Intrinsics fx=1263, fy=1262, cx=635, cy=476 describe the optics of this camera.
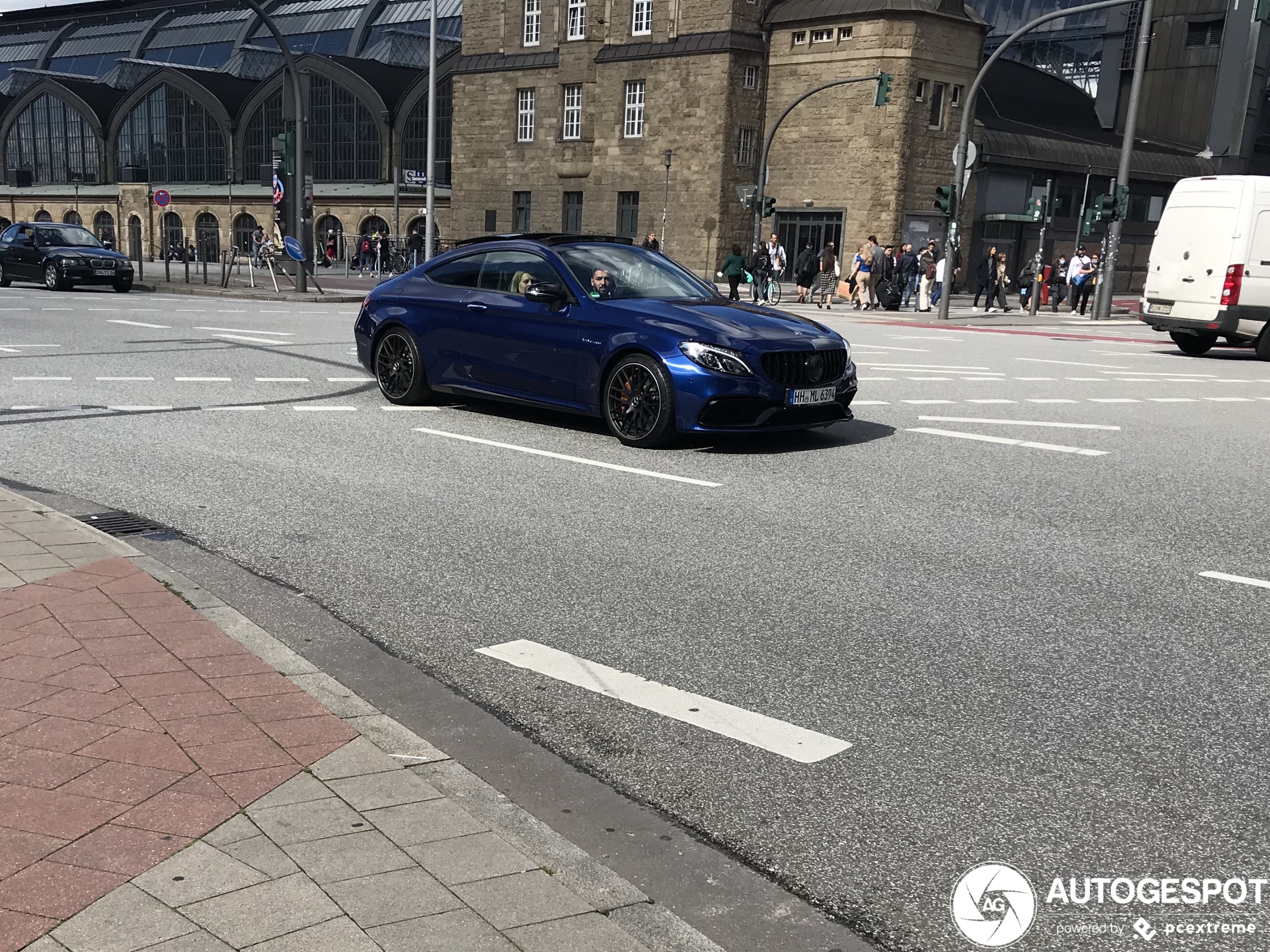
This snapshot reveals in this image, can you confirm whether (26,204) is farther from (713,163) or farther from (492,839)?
(492,839)

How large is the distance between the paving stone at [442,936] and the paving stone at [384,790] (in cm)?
56

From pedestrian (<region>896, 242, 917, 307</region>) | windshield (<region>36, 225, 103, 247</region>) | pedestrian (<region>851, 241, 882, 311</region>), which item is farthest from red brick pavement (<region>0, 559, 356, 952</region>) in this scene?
pedestrian (<region>896, 242, 917, 307</region>)

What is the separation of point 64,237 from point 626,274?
1005 inches

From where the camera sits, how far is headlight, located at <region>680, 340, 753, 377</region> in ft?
28.4

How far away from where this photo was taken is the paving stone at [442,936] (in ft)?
8.05

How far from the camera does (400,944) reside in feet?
8.05

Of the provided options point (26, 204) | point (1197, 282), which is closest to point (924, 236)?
point (1197, 282)

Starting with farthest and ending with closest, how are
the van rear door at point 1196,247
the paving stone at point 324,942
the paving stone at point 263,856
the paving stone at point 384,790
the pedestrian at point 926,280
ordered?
the pedestrian at point 926,280 < the van rear door at point 1196,247 < the paving stone at point 384,790 < the paving stone at point 263,856 < the paving stone at point 324,942

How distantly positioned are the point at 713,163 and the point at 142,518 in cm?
Answer: 4443

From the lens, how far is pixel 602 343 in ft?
30.0

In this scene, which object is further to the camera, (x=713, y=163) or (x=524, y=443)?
(x=713, y=163)

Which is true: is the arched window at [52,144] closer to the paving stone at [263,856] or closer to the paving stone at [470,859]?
the paving stone at [263,856]

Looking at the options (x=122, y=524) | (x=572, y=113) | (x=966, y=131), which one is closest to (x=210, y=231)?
(x=572, y=113)

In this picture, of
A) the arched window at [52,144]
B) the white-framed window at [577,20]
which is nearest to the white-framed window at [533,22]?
the white-framed window at [577,20]
